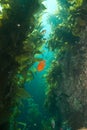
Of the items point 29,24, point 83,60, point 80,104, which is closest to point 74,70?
point 83,60

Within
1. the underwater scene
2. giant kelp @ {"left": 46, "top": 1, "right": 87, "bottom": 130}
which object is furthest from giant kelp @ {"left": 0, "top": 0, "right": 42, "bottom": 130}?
giant kelp @ {"left": 46, "top": 1, "right": 87, "bottom": 130}

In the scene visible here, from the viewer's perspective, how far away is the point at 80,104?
1116cm

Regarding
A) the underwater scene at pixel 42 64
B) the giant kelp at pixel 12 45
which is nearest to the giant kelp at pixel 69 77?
the underwater scene at pixel 42 64

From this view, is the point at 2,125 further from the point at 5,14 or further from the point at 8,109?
the point at 5,14

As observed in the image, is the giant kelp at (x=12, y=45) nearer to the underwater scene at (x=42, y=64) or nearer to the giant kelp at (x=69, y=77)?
the underwater scene at (x=42, y=64)

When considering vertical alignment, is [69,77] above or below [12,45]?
below

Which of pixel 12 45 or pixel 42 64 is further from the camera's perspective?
pixel 42 64

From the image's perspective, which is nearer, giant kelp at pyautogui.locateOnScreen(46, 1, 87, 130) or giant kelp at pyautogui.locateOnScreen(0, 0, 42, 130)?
giant kelp at pyautogui.locateOnScreen(0, 0, 42, 130)

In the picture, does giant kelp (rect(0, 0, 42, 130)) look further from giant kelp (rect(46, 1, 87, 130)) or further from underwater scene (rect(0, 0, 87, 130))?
giant kelp (rect(46, 1, 87, 130))

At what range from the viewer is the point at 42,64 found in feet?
37.9

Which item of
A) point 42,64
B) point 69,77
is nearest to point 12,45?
point 42,64

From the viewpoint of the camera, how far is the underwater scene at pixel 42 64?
588 cm

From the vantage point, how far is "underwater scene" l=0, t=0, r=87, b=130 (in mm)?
5883

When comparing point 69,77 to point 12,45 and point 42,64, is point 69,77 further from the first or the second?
point 12,45
